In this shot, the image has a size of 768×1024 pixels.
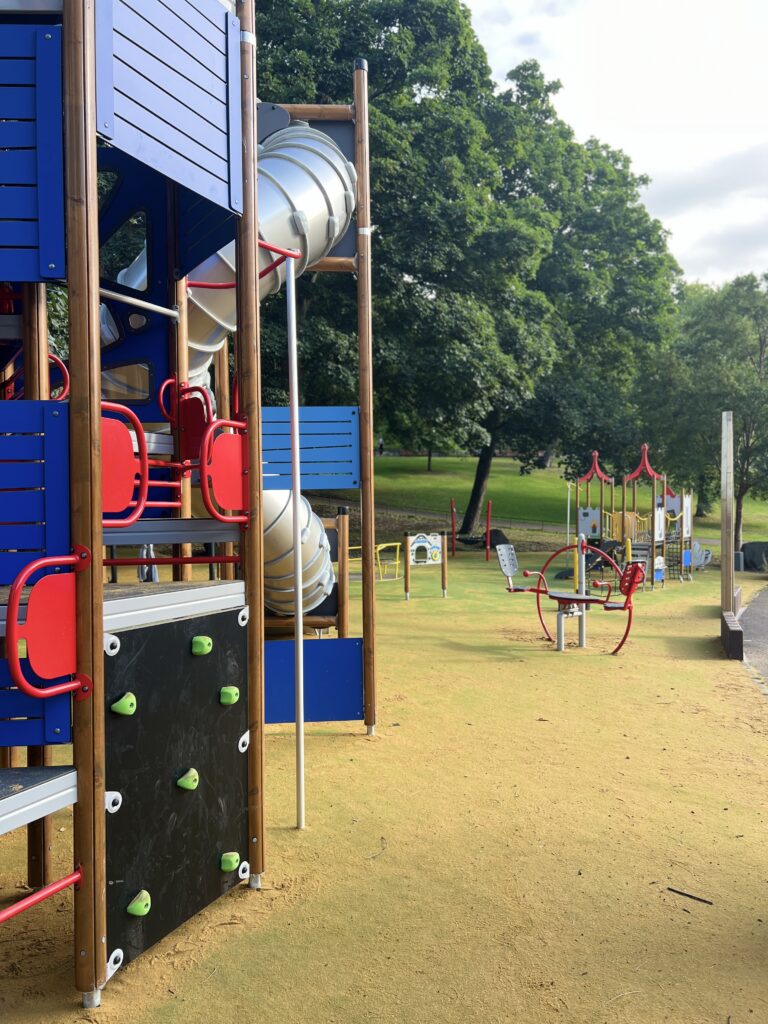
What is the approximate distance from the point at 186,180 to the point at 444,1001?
3.14 metres

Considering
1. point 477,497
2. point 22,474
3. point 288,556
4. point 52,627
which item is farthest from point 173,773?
point 477,497

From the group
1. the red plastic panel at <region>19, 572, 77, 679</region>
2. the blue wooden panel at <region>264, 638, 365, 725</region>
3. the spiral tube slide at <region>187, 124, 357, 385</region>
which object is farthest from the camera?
the blue wooden panel at <region>264, 638, 365, 725</region>

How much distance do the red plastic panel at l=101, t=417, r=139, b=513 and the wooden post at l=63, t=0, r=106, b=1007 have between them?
0.69 feet

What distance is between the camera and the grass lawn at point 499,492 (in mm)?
39094

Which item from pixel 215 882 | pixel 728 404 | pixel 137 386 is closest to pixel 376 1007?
pixel 215 882

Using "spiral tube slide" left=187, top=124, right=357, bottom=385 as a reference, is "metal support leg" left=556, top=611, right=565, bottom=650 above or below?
below

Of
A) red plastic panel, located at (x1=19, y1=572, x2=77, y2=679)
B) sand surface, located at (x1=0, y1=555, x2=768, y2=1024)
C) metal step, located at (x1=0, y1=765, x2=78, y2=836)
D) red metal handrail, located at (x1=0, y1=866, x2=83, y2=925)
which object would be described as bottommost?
sand surface, located at (x1=0, y1=555, x2=768, y2=1024)

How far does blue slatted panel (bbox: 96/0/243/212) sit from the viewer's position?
3.12m

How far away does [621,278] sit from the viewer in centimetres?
3158

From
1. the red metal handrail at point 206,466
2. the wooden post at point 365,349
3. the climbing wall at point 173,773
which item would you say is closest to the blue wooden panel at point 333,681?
the wooden post at point 365,349

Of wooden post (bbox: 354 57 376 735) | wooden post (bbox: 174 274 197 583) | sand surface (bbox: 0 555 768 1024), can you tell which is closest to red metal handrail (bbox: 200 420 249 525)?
wooden post (bbox: 174 274 197 583)

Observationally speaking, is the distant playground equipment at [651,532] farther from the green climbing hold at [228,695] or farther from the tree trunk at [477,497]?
the green climbing hold at [228,695]

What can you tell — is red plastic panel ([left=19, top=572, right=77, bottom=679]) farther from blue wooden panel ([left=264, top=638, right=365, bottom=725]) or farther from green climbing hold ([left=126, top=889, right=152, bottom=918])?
blue wooden panel ([left=264, top=638, right=365, bottom=725])

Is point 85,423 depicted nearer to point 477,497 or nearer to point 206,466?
point 206,466
